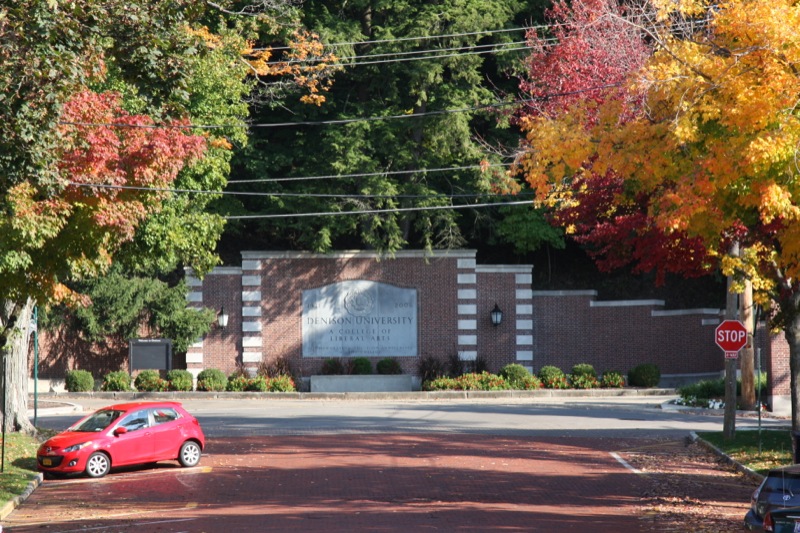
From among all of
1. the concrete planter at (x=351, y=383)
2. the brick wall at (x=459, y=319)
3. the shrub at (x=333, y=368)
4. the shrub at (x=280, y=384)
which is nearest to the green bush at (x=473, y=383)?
the brick wall at (x=459, y=319)

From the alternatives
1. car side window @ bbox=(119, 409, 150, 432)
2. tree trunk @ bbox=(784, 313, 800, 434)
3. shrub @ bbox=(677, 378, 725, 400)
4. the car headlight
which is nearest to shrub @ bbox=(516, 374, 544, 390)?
shrub @ bbox=(677, 378, 725, 400)

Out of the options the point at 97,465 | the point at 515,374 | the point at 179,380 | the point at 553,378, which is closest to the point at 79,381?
the point at 179,380

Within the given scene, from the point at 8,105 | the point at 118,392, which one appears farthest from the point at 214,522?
the point at 118,392

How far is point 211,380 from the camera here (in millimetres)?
37438

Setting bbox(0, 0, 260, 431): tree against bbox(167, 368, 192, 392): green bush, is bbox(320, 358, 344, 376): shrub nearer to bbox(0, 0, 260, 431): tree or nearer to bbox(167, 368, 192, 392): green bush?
bbox(167, 368, 192, 392): green bush

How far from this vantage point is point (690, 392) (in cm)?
3434

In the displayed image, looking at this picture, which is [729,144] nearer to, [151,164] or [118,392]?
[151,164]

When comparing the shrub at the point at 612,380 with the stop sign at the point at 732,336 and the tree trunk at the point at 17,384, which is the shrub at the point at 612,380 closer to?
the stop sign at the point at 732,336

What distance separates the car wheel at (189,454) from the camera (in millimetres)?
20562

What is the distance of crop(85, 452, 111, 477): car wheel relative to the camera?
63.8ft

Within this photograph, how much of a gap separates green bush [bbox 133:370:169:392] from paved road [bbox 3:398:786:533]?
6.78 metres

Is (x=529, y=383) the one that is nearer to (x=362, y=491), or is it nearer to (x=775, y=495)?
(x=362, y=491)

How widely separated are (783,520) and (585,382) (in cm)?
2771

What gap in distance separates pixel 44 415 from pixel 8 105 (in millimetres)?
19996
